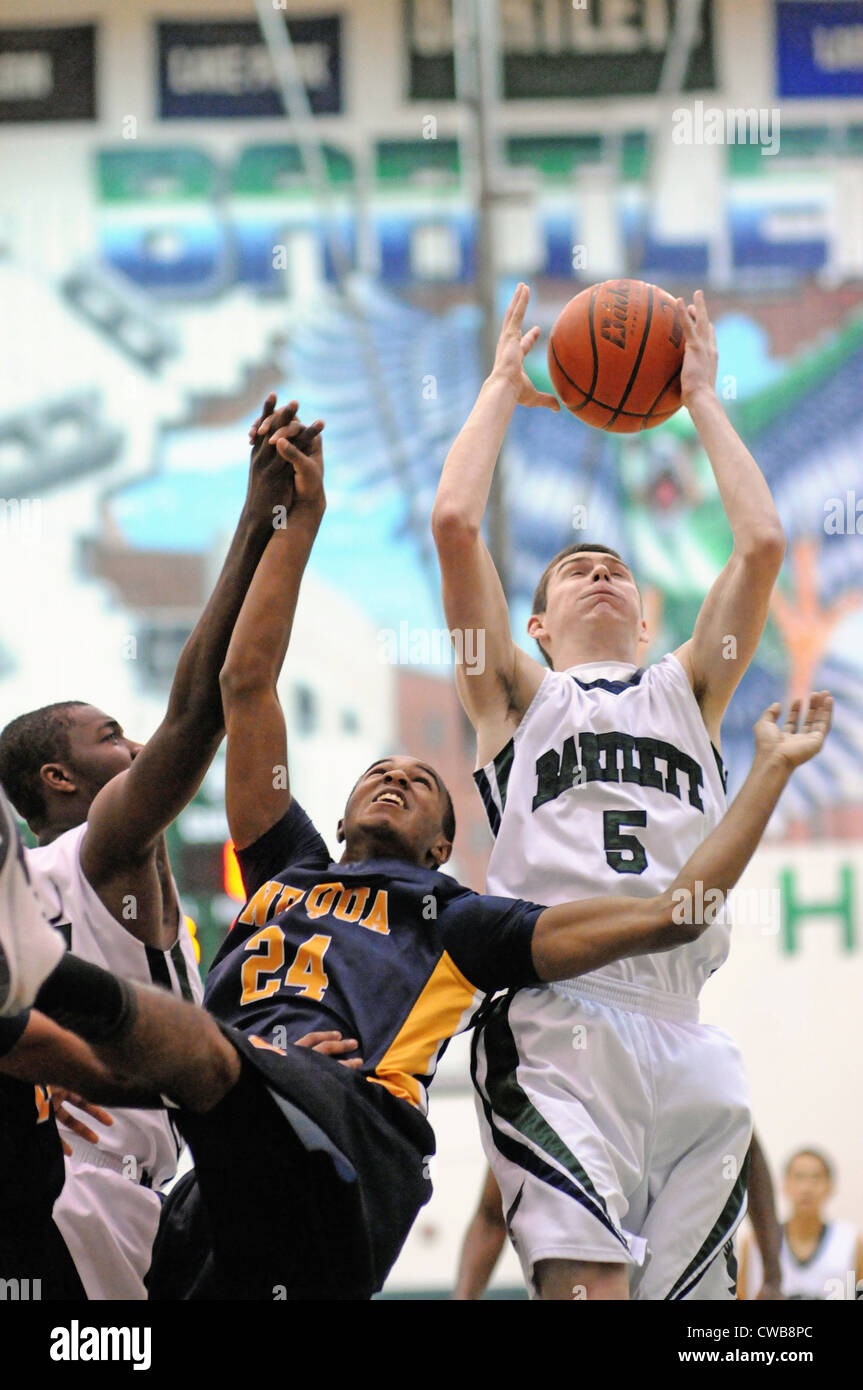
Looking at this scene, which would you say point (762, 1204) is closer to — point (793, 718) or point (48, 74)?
point (793, 718)

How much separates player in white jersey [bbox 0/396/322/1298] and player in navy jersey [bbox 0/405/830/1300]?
99 mm

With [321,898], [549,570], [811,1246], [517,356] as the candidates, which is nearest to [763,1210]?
[549,570]

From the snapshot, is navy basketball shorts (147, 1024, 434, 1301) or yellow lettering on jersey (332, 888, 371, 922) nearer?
navy basketball shorts (147, 1024, 434, 1301)

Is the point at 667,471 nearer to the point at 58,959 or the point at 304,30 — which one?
the point at 304,30

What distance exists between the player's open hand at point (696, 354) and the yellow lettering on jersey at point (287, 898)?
173cm

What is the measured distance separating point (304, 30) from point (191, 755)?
11.7 metres

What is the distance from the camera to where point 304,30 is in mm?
14070

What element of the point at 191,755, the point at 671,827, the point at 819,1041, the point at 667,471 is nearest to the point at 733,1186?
the point at 671,827

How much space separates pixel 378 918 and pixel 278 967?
284mm

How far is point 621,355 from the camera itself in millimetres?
4664

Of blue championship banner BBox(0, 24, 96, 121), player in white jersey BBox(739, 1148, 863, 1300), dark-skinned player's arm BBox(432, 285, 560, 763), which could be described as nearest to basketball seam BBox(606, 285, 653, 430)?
dark-skinned player's arm BBox(432, 285, 560, 763)

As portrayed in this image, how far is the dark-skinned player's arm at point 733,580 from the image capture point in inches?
166

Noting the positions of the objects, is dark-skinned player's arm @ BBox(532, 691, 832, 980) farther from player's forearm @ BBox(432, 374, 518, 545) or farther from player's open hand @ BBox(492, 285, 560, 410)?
player's open hand @ BBox(492, 285, 560, 410)

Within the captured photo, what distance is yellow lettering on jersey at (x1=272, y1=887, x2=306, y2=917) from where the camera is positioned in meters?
4.10
